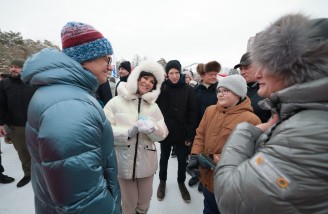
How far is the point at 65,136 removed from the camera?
79 centimetres

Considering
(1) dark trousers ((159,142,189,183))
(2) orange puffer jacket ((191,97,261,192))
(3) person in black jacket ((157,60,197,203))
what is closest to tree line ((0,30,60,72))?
(3) person in black jacket ((157,60,197,203))

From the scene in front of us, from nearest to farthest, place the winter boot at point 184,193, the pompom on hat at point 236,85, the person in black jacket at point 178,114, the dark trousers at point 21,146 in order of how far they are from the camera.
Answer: the pompom on hat at point 236,85, the winter boot at point 184,193, the person in black jacket at point 178,114, the dark trousers at point 21,146

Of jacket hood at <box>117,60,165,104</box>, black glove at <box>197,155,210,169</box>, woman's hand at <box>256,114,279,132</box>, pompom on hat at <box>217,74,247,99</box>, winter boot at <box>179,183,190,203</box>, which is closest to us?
woman's hand at <box>256,114,279,132</box>

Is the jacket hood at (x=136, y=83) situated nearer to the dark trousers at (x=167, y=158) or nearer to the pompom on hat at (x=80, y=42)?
the pompom on hat at (x=80, y=42)

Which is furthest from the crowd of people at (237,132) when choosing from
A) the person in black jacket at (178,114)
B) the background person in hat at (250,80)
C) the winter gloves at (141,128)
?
the person in black jacket at (178,114)

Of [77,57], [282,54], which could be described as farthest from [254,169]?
[77,57]

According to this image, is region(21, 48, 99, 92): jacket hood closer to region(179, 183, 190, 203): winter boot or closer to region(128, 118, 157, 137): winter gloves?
region(128, 118, 157, 137): winter gloves

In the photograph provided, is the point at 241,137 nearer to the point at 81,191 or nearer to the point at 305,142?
the point at 305,142

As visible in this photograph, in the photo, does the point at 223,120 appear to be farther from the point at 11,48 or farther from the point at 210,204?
the point at 11,48

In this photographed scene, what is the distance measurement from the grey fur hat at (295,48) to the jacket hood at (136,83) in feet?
4.91

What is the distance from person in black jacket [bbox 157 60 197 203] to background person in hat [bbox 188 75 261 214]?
100cm

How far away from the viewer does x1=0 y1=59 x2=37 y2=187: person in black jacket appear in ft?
10.6

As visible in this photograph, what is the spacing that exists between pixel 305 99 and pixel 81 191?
3.23 ft

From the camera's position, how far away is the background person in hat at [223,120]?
6.11 ft
